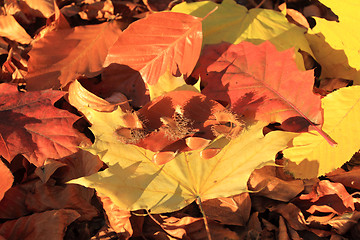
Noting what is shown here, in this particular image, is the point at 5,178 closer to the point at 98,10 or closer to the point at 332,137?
the point at 98,10

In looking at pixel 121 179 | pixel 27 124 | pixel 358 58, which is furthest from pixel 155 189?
pixel 358 58

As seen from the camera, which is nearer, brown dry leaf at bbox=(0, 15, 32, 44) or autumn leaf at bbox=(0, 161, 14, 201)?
autumn leaf at bbox=(0, 161, 14, 201)

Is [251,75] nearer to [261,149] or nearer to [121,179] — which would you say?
[261,149]

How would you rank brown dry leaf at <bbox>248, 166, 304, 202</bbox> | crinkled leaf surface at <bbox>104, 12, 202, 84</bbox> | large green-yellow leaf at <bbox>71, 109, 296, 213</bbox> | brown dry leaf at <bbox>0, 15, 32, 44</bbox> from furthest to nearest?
brown dry leaf at <bbox>0, 15, 32, 44</bbox>, crinkled leaf surface at <bbox>104, 12, 202, 84</bbox>, brown dry leaf at <bbox>248, 166, 304, 202</bbox>, large green-yellow leaf at <bbox>71, 109, 296, 213</bbox>

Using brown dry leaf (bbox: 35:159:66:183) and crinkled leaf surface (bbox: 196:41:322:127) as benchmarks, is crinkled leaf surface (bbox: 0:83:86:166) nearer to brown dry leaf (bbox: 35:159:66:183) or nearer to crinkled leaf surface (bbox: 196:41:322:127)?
brown dry leaf (bbox: 35:159:66:183)

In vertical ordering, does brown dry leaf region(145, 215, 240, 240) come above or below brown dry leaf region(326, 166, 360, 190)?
below

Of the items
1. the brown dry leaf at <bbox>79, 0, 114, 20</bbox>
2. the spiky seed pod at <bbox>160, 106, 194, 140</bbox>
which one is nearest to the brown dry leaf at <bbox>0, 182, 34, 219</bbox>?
the spiky seed pod at <bbox>160, 106, 194, 140</bbox>

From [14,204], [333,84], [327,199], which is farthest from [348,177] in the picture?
[14,204]

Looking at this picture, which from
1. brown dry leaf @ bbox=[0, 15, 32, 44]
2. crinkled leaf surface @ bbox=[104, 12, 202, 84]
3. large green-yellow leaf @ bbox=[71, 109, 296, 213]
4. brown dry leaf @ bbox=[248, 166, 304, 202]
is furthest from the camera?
brown dry leaf @ bbox=[0, 15, 32, 44]

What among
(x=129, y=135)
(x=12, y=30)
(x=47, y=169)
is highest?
(x=12, y=30)

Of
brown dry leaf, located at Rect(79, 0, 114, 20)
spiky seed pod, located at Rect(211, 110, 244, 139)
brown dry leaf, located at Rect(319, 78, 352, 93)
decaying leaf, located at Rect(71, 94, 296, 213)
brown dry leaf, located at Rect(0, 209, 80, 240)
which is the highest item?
brown dry leaf, located at Rect(79, 0, 114, 20)
